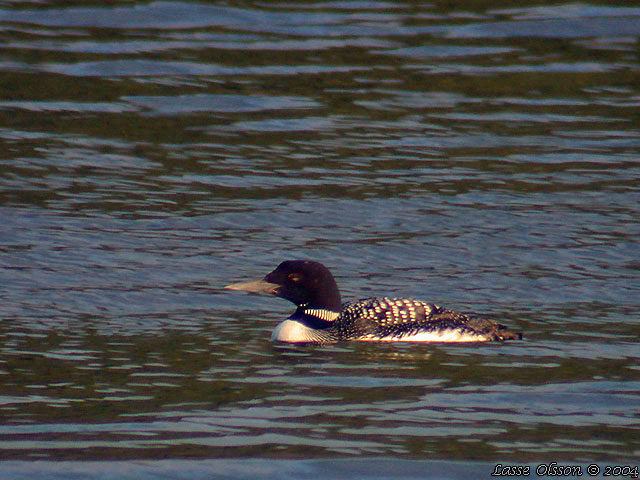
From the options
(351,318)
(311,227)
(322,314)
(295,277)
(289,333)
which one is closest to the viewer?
(289,333)

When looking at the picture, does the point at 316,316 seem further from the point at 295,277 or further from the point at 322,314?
the point at 295,277

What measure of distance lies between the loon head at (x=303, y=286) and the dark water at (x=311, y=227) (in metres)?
0.25

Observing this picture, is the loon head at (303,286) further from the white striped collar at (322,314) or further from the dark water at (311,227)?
the dark water at (311,227)

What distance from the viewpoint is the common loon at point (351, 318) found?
8.48 metres

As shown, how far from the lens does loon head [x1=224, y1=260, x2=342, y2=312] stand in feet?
29.4

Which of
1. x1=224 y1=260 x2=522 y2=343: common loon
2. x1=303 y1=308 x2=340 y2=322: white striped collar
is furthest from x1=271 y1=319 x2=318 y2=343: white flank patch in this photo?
x1=303 y1=308 x2=340 y2=322: white striped collar

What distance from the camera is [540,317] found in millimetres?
8969

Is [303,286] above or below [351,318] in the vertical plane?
above

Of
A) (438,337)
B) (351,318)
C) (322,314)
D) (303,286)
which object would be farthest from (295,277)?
(438,337)

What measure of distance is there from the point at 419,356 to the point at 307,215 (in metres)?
3.72

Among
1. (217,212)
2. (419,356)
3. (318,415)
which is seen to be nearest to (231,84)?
(217,212)

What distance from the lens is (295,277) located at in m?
9.03

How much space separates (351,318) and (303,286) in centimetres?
41

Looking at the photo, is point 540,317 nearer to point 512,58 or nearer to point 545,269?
point 545,269
